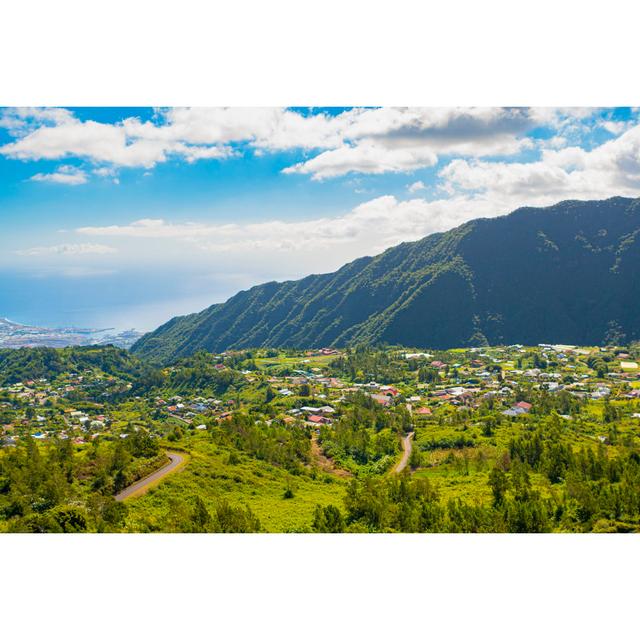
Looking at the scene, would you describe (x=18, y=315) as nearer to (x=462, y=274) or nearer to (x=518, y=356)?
(x=462, y=274)

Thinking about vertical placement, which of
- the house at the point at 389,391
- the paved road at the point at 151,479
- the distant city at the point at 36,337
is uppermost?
the distant city at the point at 36,337

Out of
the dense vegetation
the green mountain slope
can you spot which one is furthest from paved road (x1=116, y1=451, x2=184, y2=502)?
the green mountain slope

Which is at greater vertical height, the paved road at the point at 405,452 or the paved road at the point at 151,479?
the paved road at the point at 151,479

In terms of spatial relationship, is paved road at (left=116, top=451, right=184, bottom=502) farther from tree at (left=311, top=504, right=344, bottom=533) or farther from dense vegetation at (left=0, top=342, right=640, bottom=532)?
tree at (left=311, top=504, right=344, bottom=533)

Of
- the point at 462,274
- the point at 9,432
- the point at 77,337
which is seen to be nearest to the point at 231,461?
the point at 9,432

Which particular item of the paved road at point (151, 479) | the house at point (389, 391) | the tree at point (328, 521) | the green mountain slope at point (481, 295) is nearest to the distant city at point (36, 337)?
the green mountain slope at point (481, 295)

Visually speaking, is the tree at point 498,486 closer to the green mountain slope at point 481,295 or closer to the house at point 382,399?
the house at point 382,399
